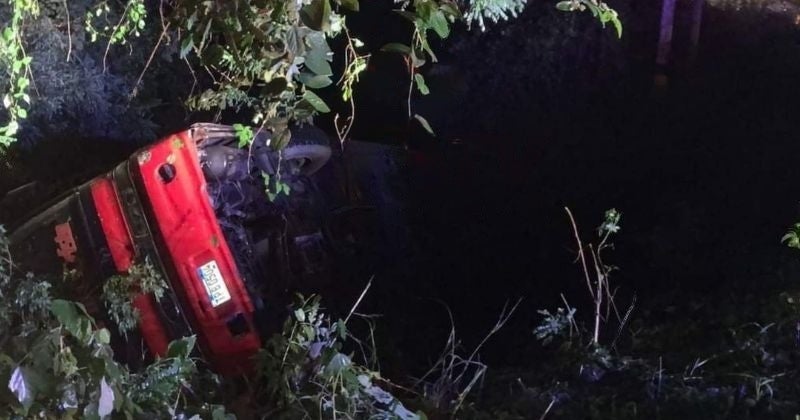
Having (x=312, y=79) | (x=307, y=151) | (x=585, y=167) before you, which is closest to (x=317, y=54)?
(x=312, y=79)

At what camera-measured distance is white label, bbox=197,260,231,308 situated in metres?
3.92

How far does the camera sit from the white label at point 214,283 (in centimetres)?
392

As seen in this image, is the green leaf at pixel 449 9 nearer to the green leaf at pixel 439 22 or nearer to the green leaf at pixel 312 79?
the green leaf at pixel 439 22

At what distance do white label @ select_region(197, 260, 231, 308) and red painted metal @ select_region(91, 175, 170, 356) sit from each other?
0.27 meters

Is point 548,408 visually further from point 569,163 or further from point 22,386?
point 569,163

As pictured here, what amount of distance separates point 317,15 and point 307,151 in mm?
2856

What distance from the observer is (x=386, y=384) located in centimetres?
340

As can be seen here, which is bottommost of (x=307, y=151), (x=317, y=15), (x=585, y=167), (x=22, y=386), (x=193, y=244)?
(x=585, y=167)

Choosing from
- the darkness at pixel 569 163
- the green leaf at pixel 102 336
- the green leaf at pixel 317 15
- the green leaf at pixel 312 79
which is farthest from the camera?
the darkness at pixel 569 163

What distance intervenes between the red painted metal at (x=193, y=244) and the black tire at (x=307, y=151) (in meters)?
0.58

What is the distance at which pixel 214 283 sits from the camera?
392 cm

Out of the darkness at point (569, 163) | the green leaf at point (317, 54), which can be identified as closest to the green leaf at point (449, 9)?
the green leaf at point (317, 54)

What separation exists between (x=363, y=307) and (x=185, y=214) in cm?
118

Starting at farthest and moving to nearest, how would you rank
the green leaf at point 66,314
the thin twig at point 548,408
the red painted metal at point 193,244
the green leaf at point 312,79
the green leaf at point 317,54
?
the red painted metal at point 193,244
the thin twig at point 548,408
the green leaf at point 66,314
the green leaf at point 312,79
the green leaf at point 317,54
